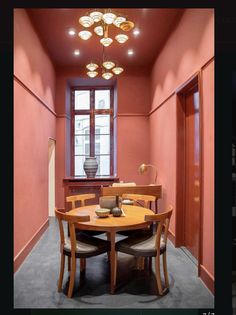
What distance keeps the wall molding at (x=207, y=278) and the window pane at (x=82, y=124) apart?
425 centimetres

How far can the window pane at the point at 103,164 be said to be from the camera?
5.97 metres

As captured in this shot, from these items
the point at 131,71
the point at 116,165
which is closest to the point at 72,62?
Answer: the point at 131,71

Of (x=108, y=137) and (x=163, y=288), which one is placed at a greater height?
(x=108, y=137)

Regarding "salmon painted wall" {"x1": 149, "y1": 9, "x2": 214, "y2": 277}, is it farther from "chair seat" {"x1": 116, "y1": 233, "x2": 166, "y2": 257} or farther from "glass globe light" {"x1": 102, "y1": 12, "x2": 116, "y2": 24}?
"glass globe light" {"x1": 102, "y1": 12, "x2": 116, "y2": 24}

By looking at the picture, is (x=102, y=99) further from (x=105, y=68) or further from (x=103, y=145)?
(x=105, y=68)

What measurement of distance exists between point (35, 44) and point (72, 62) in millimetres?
1454

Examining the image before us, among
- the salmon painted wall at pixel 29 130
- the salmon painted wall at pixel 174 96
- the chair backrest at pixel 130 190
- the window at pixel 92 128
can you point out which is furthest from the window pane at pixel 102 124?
the chair backrest at pixel 130 190

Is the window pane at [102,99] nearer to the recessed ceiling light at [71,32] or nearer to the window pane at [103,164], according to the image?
the window pane at [103,164]

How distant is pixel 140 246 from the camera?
2.26 meters

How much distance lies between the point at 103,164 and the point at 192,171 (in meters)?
3.14

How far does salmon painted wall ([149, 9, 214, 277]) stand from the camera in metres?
2.36

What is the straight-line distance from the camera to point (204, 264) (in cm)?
246

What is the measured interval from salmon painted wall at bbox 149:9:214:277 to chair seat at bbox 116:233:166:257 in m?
0.57
